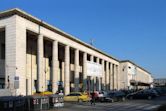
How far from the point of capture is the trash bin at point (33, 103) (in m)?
25.5

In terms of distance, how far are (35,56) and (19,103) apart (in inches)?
1379

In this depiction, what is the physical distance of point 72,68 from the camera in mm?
75500

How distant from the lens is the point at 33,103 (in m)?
26.1

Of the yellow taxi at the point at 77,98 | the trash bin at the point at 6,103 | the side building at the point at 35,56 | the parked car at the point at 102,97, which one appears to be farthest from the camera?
the side building at the point at 35,56

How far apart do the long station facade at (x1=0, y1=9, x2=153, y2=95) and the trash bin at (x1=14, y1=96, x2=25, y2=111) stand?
1368cm

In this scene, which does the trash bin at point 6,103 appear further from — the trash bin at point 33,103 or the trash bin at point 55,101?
the trash bin at point 55,101

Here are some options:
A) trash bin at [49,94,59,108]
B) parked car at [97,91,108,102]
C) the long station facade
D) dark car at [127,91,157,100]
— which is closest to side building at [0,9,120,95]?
the long station facade

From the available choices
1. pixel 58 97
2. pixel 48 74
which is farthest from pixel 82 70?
pixel 58 97

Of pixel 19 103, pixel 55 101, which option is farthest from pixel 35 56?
pixel 19 103

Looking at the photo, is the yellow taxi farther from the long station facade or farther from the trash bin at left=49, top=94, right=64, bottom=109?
the trash bin at left=49, top=94, right=64, bottom=109

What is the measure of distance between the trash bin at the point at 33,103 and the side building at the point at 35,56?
11234mm

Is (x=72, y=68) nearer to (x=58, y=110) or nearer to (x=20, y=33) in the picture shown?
(x=20, y=33)

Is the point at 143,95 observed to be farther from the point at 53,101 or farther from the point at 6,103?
the point at 6,103

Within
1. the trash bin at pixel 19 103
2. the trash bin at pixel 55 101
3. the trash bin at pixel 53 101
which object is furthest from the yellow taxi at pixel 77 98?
the trash bin at pixel 19 103
